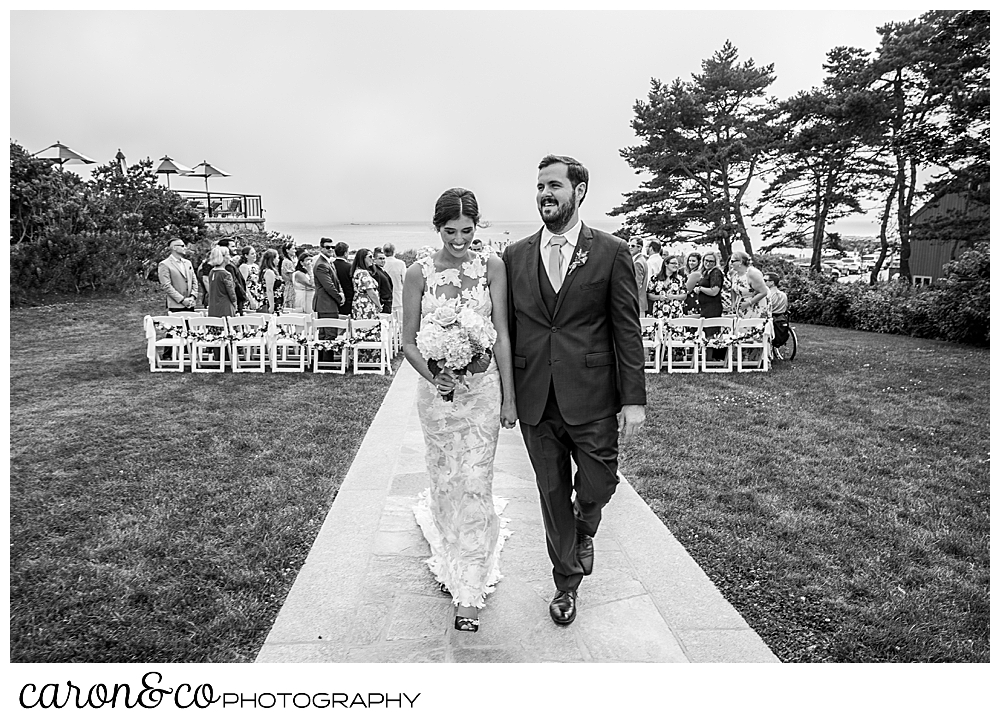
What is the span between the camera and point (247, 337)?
34.5 ft

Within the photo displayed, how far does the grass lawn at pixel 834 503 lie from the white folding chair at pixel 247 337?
544cm

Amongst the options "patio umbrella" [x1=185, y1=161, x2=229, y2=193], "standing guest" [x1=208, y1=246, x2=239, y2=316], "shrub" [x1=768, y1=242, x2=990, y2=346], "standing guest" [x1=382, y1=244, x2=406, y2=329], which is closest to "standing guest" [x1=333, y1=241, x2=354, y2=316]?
"standing guest" [x1=382, y1=244, x2=406, y2=329]

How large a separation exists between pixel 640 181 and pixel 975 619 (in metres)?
28.7

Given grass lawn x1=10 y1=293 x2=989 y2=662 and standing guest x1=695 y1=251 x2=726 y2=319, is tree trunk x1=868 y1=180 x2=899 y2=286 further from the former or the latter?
standing guest x1=695 y1=251 x2=726 y2=319

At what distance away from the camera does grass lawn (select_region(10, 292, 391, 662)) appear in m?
3.41

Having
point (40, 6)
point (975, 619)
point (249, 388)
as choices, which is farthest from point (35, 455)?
point (975, 619)

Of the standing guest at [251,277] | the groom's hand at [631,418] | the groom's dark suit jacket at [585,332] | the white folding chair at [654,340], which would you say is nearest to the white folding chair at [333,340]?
the standing guest at [251,277]

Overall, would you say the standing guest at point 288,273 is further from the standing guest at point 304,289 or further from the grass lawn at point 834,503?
the grass lawn at point 834,503

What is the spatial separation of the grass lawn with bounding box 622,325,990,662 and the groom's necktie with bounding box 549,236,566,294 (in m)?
1.86

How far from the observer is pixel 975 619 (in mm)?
3508

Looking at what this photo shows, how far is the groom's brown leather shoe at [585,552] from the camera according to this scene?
3525 mm

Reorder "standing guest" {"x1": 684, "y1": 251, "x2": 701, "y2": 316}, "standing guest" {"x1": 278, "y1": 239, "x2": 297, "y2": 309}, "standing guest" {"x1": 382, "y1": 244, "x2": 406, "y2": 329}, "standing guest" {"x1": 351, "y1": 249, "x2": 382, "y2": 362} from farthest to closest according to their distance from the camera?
"standing guest" {"x1": 278, "y1": 239, "x2": 297, "y2": 309}
"standing guest" {"x1": 382, "y1": 244, "x2": 406, "y2": 329}
"standing guest" {"x1": 351, "y1": 249, "x2": 382, "y2": 362}
"standing guest" {"x1": 684, "y1": 251, "x2": 701, "y2": 316}

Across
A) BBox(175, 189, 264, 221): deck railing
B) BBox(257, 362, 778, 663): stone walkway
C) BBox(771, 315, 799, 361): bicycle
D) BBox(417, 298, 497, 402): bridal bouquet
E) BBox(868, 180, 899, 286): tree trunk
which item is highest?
BBox(175, 189, 264, 221): deck railing

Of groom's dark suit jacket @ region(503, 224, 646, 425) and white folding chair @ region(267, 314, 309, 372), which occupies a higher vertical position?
groom's dark suit jacket @ region(503, 224, 646, 425)
